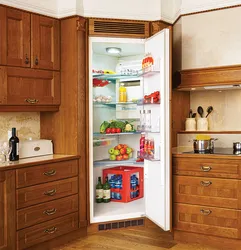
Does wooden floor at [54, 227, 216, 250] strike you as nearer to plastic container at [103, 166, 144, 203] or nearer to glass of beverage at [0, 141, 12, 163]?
plastic container at [103, 166, 144, 203]

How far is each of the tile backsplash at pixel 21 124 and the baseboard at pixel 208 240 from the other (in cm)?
174

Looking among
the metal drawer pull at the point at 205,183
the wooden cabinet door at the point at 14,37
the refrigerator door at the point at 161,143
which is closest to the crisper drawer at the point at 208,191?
the metal drawer pull at the point at 205,183

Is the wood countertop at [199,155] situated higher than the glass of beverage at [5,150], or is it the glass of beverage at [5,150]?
the glass of beverage at [5,150]

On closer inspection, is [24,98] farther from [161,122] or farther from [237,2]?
[237,2]

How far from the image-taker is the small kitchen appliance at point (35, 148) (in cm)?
346

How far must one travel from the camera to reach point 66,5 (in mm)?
3697

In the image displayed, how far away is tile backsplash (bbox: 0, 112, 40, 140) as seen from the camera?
3643 millimetres

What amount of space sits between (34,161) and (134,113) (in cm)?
146

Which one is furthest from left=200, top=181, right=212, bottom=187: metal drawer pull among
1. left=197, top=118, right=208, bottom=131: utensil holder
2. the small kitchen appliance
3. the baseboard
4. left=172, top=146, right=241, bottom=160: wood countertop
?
the small kitchen appliance

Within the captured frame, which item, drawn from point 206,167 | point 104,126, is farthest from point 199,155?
point 104,126

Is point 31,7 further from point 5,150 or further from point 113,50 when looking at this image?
point 5,150

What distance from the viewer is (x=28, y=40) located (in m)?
3.48

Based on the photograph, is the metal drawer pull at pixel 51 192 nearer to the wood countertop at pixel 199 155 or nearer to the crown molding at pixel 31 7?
the wood countertop at pixel 199 155

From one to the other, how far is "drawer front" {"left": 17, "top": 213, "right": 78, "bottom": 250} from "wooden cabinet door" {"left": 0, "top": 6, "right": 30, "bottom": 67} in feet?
4.69
